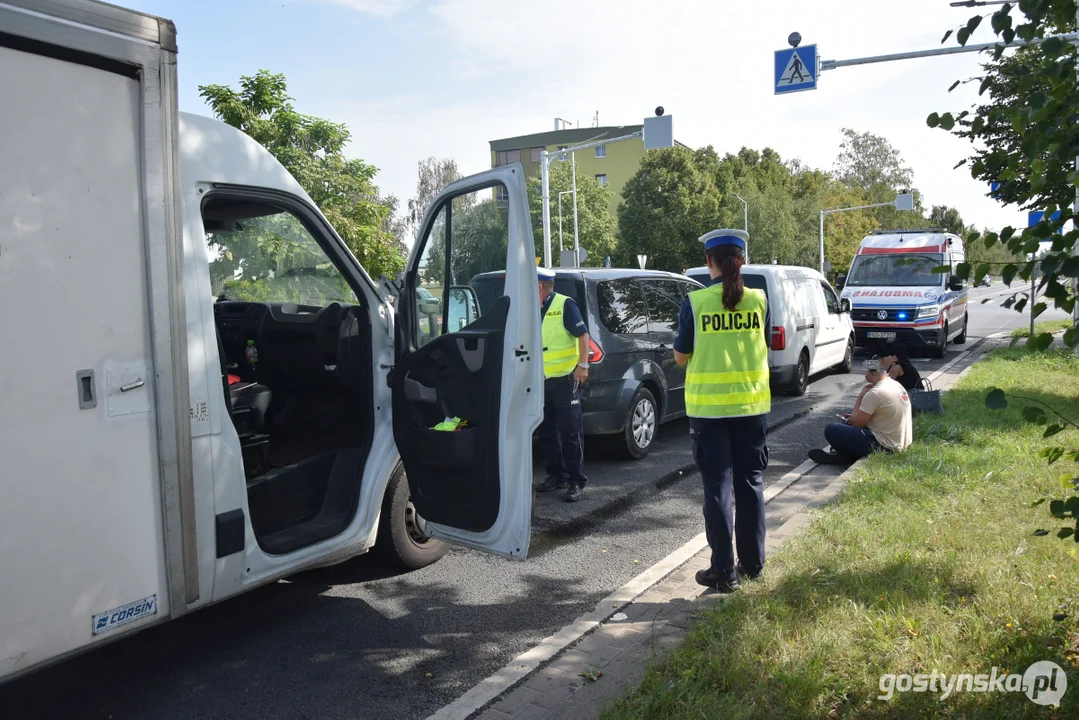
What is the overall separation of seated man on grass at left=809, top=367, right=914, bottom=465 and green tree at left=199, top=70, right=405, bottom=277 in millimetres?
11506

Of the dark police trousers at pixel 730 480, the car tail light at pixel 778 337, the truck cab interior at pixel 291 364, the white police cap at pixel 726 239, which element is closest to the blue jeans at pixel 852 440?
the dark police trousers at pixel 730 480

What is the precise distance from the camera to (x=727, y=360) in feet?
14.0

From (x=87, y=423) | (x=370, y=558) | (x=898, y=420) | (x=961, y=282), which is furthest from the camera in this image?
(x=898, y=420)

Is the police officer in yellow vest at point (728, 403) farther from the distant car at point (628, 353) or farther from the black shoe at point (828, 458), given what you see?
the black shoe at point (828, 458)

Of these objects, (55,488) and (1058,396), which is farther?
(1058,396)

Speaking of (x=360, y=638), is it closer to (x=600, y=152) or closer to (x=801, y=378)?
(x=801, y=378)

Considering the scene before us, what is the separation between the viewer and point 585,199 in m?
53.5

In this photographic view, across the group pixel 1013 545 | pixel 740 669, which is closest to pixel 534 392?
pixel 740 669

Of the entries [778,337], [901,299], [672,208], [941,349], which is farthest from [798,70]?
[672,208]

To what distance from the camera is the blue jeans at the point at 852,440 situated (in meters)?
7.02

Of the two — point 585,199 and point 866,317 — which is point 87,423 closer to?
point 866,317

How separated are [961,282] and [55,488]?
10.3 ft

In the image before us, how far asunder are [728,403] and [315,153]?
15.8 m

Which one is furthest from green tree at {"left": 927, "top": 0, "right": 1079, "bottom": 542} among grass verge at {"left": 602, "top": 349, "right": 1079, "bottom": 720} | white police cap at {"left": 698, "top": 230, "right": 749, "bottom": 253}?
white police cap at {"left": 698, "top": 230, "right": 749, "bottom": 253}
